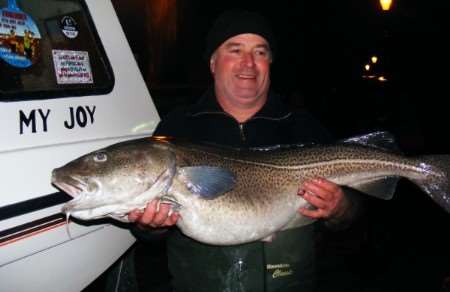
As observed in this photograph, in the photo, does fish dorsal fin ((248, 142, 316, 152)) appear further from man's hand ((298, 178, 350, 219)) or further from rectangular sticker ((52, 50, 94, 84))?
rectangular sticker ((52, 50, 94, 84))

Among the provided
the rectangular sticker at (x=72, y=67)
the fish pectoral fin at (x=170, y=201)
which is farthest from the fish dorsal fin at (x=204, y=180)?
the rectangular sticker at (x=72, y=67)

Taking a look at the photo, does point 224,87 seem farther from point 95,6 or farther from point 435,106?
point 435,106

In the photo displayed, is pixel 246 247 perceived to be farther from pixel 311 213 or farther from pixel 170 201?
pixel 170 201

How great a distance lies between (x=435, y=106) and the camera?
17781 millimetres

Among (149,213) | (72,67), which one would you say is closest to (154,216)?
(149,213)

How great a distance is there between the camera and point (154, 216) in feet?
7.54

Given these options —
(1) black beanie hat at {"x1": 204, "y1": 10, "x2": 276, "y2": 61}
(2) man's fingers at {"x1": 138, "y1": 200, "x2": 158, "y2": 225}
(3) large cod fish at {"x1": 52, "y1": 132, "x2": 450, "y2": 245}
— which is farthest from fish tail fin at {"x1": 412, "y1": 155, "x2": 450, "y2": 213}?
(2) man's fingers at {"x1": 138, "y1": 200, "x2": 158, "y2": 225}

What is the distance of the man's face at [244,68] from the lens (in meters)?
2.73

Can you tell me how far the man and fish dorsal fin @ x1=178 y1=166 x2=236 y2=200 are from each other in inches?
8.1

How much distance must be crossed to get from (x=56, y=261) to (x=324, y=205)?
1.57 metres

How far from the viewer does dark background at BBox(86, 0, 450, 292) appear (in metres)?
5.28

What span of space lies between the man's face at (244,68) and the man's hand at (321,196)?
690mm

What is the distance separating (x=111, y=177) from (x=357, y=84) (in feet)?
34.3

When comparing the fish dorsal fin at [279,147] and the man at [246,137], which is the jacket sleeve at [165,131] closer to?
the man at [246,137]
